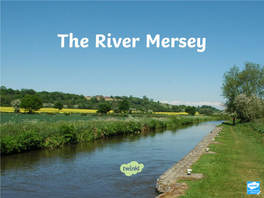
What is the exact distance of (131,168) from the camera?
13391 mm

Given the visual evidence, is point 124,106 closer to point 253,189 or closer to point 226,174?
point 226,174

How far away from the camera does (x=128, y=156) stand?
16.2 meters

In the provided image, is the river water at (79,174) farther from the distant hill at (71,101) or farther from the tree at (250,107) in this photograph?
the distant hill at (71,101)

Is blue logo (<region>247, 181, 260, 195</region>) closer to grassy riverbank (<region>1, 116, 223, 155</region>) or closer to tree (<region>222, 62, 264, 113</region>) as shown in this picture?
grassy riverbank (<region>1, 116, 223, 155</region>)

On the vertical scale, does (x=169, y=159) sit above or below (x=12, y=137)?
below

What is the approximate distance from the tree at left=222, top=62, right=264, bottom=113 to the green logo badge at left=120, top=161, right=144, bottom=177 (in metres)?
39.0

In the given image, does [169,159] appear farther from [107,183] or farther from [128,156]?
[107,183]

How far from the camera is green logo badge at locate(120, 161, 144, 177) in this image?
12166 mm

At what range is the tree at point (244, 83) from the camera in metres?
49.5

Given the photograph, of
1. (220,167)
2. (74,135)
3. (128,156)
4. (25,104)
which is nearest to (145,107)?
(25,104)

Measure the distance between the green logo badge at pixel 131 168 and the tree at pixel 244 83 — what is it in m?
39.0

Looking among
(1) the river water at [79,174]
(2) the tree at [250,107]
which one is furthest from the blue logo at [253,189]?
(2) the tree at [250,107]

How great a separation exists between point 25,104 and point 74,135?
171 ft

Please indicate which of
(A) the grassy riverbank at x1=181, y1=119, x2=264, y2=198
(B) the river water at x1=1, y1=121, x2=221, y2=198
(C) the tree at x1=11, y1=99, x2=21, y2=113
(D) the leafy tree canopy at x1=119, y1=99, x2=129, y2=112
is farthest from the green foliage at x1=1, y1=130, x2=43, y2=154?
(D) the leafy tree canopy at x1=119, y1=99, x2=129, y2=112
